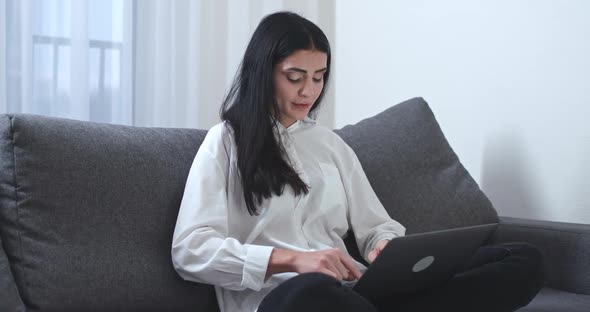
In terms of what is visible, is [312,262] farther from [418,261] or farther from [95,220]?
[95,220]

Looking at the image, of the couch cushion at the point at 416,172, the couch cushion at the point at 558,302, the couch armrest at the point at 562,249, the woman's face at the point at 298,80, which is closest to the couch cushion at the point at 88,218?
the woman's face at the point at 298,80

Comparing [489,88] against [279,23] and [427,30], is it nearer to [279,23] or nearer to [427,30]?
[427,30]

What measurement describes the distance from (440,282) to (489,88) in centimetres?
98

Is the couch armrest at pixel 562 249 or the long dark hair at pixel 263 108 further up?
the long dark hair at pixel 263 108

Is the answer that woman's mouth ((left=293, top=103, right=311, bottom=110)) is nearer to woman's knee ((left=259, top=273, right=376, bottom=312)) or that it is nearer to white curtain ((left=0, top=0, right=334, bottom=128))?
woman's knee ((left=259, top=273, right=376, bottom=312))

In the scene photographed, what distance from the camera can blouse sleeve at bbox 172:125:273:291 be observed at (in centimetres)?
138

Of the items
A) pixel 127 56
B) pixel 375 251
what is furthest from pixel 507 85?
pixel 127 56

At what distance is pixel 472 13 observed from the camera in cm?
236

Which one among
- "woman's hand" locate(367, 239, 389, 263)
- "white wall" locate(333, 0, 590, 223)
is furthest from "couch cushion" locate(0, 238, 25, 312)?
"white wall" locate(333, 0, 590, 223)

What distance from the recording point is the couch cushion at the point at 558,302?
158cm

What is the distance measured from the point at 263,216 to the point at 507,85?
3.33ft

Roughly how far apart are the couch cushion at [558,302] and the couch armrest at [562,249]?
0.04 m

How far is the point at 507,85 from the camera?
223 centimetres

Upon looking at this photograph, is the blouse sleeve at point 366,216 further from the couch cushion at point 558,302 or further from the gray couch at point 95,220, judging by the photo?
the couch cushion at point 558,302
